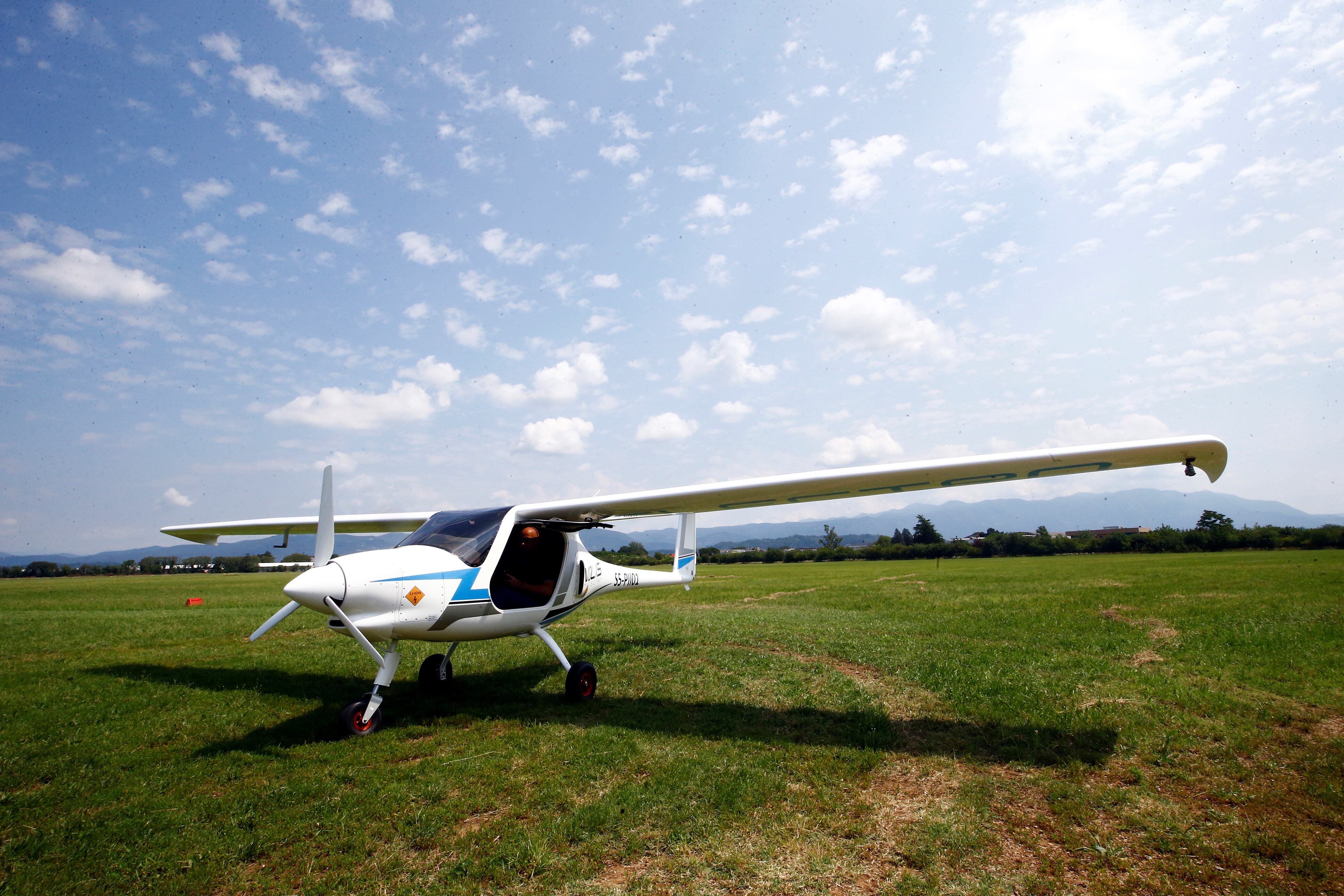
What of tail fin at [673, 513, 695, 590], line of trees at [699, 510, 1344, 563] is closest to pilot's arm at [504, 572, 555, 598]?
tail fin at [673, 513, 695, 590]

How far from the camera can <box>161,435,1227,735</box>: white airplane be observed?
6.05m

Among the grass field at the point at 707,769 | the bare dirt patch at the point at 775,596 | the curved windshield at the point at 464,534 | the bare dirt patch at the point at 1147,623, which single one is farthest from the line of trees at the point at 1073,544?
the curved windshield at the point at 464,534

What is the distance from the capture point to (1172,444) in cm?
580

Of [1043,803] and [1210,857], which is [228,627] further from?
[1210,857]

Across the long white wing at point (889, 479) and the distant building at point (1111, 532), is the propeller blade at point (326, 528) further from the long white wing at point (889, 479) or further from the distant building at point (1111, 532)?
the distant building at point (1111, 532)

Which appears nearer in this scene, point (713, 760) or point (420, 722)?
point (713, 760)

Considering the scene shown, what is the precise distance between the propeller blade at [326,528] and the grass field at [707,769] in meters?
1.94

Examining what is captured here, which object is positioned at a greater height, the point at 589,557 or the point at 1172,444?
the point at 1172,444

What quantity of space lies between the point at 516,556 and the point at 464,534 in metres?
0.75

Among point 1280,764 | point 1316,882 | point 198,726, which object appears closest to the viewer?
point 1316,882

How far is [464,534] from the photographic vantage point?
7.42m

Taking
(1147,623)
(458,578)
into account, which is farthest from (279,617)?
(1147,623)

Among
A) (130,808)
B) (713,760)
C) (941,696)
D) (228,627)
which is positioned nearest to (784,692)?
(941,696)

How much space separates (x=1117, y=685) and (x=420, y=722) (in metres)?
8.98
